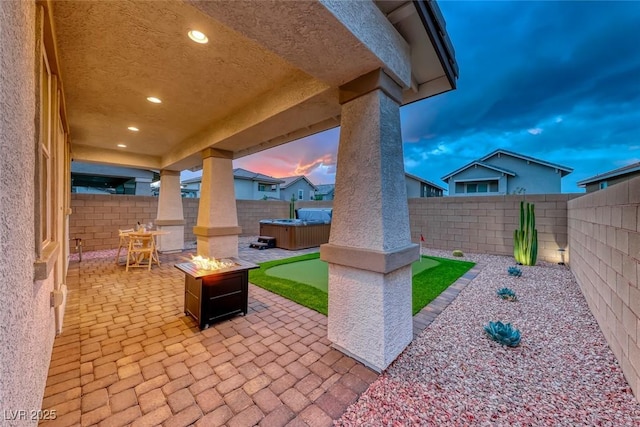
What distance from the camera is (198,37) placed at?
2.30m

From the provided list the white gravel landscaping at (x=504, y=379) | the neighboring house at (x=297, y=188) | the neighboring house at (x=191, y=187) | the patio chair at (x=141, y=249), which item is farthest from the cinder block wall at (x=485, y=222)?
the neighboring house at (x=191, y=187)

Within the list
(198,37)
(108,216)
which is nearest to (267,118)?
(198,37)

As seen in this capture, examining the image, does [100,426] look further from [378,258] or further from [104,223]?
[104,223]

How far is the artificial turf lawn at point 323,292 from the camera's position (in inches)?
148

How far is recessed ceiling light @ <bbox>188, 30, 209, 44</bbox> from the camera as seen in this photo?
2.24 metres

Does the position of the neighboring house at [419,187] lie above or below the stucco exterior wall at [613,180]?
above

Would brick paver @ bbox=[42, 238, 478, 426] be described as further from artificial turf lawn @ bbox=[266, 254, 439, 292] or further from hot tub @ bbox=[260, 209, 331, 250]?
hot tub @ bbox=[260, 209, 331, 250]

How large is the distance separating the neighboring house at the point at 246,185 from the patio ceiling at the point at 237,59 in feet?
46.5

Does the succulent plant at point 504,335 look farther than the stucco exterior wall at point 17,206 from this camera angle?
Yes

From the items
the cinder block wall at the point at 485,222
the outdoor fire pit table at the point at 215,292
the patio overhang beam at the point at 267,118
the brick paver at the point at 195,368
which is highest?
the patio overhang beam at the point at 267,118

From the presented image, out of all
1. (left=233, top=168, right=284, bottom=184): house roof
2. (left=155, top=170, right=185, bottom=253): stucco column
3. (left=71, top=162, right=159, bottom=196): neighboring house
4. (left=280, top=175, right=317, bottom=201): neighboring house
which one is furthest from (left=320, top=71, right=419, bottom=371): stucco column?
(left=280, top=175, right=317, bottom=201): neighboring house

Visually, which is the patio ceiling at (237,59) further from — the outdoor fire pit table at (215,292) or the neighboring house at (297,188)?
the neighboring house at (297,188)

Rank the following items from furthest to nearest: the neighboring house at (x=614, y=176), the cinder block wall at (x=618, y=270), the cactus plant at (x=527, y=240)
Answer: the neighboring house at (x=614, y=176) < the cactus plant at (x=527, y=240) < the cinder block wall at (x=618, y=270)

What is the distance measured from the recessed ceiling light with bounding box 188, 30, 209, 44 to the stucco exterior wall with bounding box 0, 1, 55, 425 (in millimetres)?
1092
